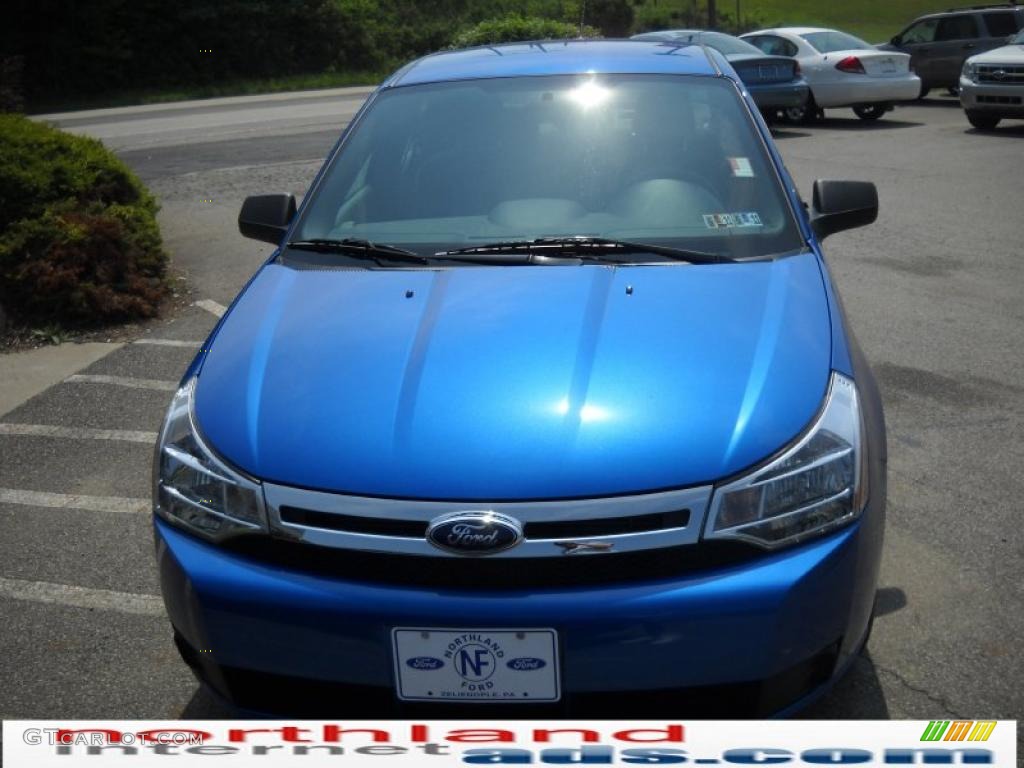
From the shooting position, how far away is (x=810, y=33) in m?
19.0

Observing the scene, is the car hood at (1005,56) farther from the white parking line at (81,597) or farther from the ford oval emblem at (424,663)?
the ford oval emblem at (424,663)

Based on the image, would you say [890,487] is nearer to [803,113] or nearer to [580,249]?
[580,249]

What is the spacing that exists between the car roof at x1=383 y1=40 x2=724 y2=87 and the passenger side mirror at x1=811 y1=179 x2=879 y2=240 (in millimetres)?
645

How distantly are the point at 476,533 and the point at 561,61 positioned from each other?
8.45ft

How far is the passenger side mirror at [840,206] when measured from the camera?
4207 mm

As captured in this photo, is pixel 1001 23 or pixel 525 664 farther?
pixel 1001 23

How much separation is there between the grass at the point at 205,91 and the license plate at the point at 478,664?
29.8 m

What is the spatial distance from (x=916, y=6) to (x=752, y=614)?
66.7 meters

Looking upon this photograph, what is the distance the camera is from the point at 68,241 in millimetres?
7926

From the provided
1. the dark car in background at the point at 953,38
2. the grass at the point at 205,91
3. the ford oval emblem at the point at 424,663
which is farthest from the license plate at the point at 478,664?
the grass at the point at 205,91
